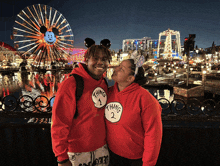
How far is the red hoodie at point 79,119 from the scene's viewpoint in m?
1.43

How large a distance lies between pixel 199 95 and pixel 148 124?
659cm

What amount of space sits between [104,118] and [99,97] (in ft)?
1.00

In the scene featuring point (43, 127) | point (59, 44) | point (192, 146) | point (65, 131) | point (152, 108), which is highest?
point (59, 44)

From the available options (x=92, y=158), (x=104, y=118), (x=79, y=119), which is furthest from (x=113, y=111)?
(x=92, y=158)

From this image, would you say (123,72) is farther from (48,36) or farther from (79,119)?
(48,36)

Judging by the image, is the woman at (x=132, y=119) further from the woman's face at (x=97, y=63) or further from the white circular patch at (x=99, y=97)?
the woman's face at (x=97, y=63)

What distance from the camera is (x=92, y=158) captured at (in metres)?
1.64

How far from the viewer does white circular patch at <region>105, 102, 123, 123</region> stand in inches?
61.5

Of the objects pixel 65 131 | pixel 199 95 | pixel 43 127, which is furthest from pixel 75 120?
pixel 199 95

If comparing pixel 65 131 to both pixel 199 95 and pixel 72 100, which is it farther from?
pixel 199 95

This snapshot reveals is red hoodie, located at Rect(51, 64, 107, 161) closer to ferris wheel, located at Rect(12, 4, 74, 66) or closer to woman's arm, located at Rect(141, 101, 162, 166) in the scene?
woman's arm, located at Rect(141, 101, 162, 166)

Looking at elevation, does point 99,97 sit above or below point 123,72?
below

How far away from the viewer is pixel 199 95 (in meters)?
6.66

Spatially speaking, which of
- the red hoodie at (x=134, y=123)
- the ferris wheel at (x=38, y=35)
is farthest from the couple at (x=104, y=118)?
the ferris wheel at (x=38, y=35)
